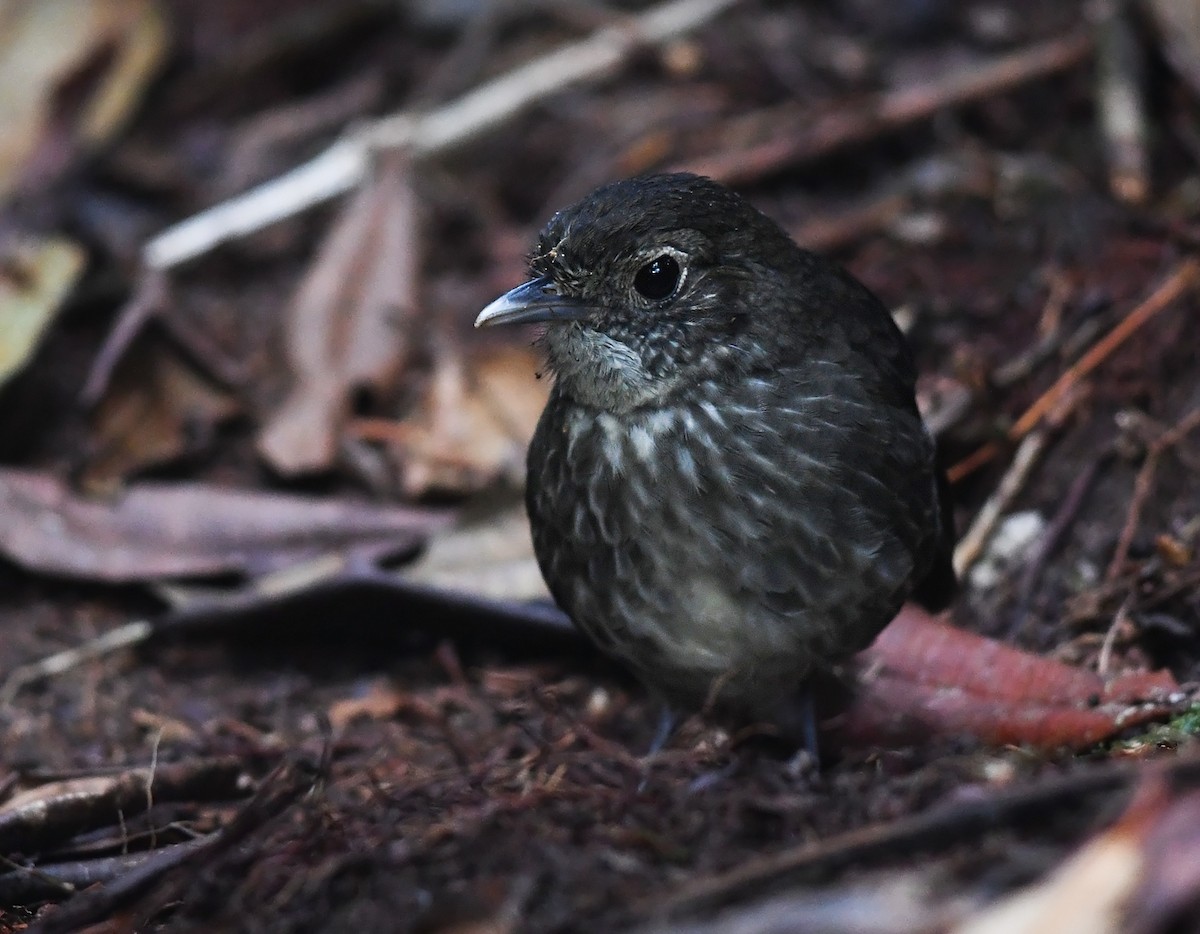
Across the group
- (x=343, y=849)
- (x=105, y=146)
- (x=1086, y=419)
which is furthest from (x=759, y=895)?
(x=105, y=146)

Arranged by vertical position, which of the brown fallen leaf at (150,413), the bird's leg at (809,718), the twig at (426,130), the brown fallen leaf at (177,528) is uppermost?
the twig at (426,130)

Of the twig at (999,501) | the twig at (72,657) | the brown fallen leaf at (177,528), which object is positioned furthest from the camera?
the brown fallen leaf at (177,528)

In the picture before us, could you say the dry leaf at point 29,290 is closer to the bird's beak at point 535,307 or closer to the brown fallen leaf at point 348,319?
the brown fallen leaf at point 348,319

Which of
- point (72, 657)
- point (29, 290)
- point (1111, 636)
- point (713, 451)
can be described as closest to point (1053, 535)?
point (1111, 636)

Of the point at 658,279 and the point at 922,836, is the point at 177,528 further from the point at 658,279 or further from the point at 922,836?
the point at 922,836

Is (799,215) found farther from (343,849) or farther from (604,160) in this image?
(343,849)

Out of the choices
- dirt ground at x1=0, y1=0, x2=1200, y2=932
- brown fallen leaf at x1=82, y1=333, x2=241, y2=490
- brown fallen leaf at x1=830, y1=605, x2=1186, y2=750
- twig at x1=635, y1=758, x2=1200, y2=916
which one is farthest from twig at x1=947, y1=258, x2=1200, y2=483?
brown fallen leaf at x1=82, y1=333, x2=241, y2=490

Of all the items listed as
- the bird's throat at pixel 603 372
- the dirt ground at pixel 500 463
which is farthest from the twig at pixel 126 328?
the bird's throat at pixel 603 372

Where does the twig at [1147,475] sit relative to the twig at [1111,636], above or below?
above
